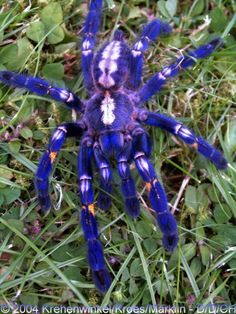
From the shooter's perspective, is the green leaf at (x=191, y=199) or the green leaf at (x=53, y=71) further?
the green leaf at (x=53, y=71)

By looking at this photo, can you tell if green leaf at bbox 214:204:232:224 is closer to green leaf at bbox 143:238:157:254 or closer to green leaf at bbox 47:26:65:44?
green leaf at bbox 143:238:157:254

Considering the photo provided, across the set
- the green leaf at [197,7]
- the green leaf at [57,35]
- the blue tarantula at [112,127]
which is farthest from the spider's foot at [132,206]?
the green leaf at [197,7]

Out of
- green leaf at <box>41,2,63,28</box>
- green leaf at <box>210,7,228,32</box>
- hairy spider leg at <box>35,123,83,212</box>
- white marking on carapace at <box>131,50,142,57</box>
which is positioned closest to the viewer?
hairy spider leg at <box>35,123,83,212</box>

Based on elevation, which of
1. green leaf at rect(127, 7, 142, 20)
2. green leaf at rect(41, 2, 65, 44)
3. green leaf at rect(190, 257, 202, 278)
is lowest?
green leaf at rect(190, 257, 202, 278)

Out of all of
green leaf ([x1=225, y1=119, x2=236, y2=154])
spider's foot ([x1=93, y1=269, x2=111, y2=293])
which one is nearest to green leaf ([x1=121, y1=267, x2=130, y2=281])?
spider's foot ([x1=93, y1=269, x2=111, y2=293])

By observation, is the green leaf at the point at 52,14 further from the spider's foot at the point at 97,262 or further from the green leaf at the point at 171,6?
the spider's foot at the point at 97,262

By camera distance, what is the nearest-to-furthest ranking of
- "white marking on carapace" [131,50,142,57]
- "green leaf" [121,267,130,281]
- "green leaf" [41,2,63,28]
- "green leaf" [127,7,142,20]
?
"green leaf" [121,267,130,281] → "white marking on carapace" [131,50,142,57] → "green leaf" [41,2,63,28] → "green leaf" [127,7,142,20]
